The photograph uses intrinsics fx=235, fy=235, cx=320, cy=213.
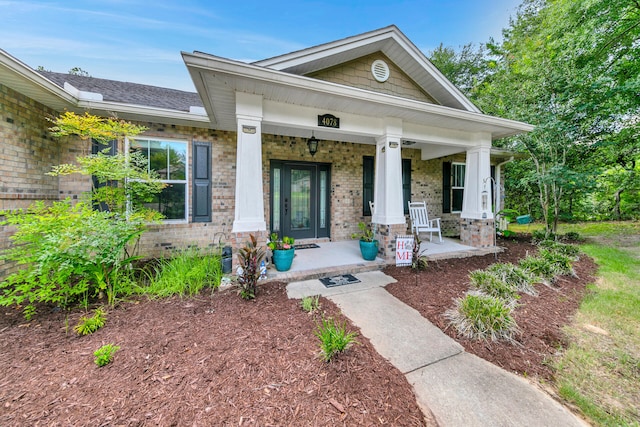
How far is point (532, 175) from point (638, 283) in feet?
12.4

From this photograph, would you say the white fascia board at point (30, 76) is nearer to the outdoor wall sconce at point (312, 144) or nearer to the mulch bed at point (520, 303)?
the outdoor wall sconce at point (312, 144)

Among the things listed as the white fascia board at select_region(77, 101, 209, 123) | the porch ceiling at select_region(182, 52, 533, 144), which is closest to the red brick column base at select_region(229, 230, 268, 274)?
the porch ceiling at select_region(182, 52, 533, 144)

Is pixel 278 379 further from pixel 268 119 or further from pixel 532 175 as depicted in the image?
pixel 532 175

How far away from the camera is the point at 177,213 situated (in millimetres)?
4844

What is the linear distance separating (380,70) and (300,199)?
3.27 metres

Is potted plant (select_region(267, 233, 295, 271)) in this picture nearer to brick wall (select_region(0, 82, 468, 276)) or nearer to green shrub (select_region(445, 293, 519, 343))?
brick wall (select_region(0, 82, 468, 276))

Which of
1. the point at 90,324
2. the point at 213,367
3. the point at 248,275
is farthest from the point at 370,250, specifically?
the point at 90,324

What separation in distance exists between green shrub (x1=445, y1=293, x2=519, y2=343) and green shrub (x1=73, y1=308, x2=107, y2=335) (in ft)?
12.0

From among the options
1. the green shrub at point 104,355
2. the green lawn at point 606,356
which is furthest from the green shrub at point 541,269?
the green shrub at point 104,355

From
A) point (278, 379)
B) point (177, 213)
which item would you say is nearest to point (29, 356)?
point (278, 379)

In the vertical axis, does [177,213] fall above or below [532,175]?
below

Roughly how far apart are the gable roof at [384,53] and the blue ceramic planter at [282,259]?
290 cm

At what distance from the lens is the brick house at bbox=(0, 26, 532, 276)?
3.35 m

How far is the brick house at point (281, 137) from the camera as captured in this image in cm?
335
